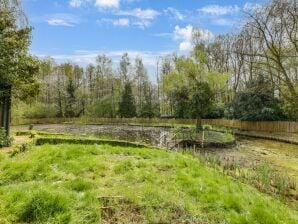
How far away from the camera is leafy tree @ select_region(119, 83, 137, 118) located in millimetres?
46688

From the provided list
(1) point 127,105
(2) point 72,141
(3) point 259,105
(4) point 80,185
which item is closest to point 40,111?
(1) point 127,105

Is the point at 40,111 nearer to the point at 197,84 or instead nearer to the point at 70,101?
the point at 70,101

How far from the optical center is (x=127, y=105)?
46.9 metres

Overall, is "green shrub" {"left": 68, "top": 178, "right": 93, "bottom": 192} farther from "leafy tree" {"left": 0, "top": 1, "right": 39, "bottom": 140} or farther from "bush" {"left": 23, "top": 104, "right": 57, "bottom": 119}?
"bush" {"left": 23, "top": 104, "right": 57, "bottom": 119}

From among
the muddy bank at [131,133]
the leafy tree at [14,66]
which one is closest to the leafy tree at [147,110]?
the muddy bank at [131,133]

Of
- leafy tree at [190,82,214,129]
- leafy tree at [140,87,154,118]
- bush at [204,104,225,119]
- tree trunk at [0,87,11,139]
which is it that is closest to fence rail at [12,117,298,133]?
bush at [204,104,225,119]

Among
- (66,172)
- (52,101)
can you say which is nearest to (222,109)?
(52,101)

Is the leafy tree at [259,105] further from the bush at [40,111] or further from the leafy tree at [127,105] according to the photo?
the bush at [40,111]

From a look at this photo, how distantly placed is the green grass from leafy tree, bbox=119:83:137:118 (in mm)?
37824

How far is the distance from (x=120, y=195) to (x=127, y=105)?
1630 inches

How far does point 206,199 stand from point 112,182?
1904mm

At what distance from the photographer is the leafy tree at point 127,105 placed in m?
46.7

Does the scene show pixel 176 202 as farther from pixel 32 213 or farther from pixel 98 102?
pixel 98 102

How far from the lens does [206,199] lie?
5.98 m
